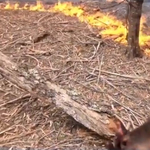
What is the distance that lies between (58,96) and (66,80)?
0.47 m

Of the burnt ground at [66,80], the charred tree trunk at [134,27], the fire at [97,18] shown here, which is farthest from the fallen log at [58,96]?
the fire at [97,18]

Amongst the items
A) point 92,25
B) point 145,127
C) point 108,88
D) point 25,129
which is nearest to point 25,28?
point 92,25

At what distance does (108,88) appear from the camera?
3254mm

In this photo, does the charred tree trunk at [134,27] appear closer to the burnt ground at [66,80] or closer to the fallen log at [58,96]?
the burnt ground at [66,80]

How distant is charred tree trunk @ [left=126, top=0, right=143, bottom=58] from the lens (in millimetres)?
3482

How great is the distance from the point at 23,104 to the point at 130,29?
1097mm

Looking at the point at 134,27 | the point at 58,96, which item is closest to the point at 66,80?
the point at 58,96

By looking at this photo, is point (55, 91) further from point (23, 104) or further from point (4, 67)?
point (4, 67)

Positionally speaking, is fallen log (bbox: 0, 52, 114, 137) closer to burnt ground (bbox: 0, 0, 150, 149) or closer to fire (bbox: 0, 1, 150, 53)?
burnt ground (bbox: 0, 0, 150, 149)

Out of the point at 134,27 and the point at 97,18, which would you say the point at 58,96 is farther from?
the point at 97,18

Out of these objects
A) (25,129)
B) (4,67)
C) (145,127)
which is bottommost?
(25,129)

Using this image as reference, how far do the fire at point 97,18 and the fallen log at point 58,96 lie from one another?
1.24 meters

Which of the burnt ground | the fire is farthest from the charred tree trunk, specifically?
the fire

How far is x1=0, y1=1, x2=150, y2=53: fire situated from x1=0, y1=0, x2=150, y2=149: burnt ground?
0.11 m
